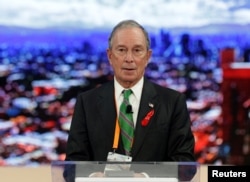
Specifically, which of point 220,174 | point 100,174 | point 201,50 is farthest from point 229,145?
point 100,174

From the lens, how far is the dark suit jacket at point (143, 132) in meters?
2.23

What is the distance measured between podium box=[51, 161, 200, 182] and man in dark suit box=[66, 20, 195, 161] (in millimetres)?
Result: 720

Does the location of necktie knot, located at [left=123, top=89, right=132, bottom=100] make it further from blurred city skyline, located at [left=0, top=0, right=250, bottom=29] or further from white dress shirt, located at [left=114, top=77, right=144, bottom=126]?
blurred city skyline, located at [left=0, top=0, right=250, bottom=29]

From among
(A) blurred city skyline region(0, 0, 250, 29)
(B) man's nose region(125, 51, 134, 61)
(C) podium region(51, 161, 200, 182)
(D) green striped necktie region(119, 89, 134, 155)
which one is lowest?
(C) podium region(51, 161, 200, 182)

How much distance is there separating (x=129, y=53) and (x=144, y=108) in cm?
27

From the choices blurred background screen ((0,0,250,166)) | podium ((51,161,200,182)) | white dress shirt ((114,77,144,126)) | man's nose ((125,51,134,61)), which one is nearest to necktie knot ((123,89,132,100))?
white dress shirt ((114,77,144,126))

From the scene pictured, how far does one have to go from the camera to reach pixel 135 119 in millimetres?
2270

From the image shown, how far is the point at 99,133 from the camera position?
2.27 metres

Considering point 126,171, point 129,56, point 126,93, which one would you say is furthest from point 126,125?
point 126,171

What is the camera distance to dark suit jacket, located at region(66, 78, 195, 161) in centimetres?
223

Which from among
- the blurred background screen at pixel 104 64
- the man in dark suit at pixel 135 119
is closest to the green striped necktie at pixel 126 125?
the man in dark suit at pixel 135 119

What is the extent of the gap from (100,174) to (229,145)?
242cm

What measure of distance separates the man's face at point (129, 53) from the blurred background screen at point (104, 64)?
1405 millimetres

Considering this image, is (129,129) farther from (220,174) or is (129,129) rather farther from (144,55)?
(220,174)
